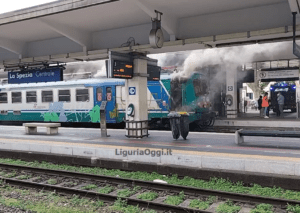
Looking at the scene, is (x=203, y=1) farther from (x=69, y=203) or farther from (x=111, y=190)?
(x=69, y=203)

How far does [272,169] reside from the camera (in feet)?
23.6

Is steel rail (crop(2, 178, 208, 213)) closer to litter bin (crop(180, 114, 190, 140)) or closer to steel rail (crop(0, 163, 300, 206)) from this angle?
steel rail (crop(0, 163, 300, 206))

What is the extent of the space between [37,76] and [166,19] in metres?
6.28

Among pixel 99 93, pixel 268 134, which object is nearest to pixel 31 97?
pixel 99 93

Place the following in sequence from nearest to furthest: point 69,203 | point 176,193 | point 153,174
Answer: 1. point 69,203
2. point 176,193
3. point 153,174

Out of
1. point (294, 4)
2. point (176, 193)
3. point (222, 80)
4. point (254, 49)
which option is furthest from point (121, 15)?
point (222, 80)

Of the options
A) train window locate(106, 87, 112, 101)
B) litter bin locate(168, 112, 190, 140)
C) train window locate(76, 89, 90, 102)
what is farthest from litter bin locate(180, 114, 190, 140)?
train window locate(76, 89, 90, 102)

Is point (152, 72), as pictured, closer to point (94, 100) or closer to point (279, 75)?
point (94, 100)

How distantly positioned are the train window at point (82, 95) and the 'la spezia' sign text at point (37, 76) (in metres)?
4.59

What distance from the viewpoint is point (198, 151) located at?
891 cm

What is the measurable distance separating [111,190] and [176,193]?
1.46 m

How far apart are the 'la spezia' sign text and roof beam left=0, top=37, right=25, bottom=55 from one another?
92 centimetres

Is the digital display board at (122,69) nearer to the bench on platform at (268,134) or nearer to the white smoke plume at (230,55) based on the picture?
the bench on platform at (268,134)

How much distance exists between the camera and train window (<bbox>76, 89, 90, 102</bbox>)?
1806cm
